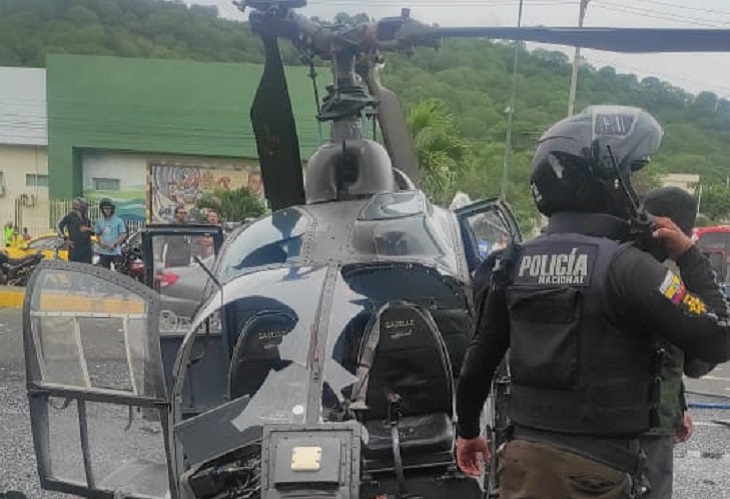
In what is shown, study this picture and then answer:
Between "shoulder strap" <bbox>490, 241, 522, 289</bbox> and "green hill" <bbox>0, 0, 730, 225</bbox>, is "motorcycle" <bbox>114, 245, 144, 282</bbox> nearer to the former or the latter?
"shoulder strap" <bbox>490, 241, 522, 289</bbox>

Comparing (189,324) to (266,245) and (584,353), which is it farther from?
(584,353)

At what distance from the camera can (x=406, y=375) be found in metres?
3.88

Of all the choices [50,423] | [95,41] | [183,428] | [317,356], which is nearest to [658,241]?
[317,356]

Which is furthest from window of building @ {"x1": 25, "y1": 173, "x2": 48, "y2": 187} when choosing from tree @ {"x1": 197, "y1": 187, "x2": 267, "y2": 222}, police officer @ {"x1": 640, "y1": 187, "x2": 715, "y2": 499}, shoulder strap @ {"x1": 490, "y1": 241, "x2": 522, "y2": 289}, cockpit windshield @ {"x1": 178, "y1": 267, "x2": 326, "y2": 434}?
police officer @ {"x1": 640, "y1": 187, "x2": 715, "y2": 499}

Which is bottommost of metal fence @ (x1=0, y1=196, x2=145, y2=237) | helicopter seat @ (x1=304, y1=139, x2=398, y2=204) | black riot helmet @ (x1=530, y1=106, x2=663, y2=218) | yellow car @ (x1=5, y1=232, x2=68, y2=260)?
metal fence @ (x1=0, y1=196, x2=145, y2=237)

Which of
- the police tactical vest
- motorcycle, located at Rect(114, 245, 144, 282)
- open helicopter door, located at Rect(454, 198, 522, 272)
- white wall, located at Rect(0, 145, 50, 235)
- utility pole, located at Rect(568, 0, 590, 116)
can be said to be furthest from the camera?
white wall, located at Rect(0, 145, 50, 235)

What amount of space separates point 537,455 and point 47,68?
1348 inches

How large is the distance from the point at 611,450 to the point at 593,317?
0.36m

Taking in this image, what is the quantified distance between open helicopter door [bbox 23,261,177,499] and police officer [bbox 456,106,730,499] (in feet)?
6.55

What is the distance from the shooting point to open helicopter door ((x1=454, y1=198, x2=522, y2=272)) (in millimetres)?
4614

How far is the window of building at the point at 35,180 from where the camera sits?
3462cm

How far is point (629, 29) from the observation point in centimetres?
287

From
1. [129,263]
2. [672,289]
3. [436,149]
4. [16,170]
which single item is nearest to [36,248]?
[129,263]

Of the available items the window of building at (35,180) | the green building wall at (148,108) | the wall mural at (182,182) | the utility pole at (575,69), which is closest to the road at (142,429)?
the utility pole at (575,69)
